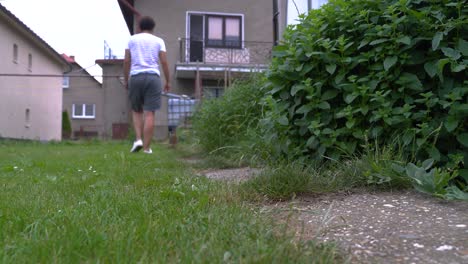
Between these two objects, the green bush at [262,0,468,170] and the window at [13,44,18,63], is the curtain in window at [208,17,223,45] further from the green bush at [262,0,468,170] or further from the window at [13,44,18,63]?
the green bush at [262,0,468,170]

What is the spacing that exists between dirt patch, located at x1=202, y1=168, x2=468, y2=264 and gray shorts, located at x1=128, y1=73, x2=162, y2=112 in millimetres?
4095

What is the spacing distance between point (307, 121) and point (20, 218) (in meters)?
1.75

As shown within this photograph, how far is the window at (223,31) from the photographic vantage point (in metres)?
18.1

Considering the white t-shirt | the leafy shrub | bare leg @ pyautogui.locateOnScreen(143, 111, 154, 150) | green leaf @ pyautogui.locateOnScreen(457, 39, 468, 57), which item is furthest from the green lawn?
the white t-shirt

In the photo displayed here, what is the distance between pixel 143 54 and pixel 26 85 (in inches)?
543

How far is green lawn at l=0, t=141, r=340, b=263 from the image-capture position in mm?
1527

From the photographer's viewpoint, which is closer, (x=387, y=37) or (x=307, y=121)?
(x=387, y=37)

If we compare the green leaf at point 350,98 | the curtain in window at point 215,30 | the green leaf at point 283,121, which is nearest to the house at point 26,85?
the curtain in window at point 215,30

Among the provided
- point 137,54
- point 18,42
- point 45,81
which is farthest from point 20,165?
point 45,81

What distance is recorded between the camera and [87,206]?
2.26 meters

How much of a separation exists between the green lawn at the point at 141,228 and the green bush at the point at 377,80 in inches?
30.3

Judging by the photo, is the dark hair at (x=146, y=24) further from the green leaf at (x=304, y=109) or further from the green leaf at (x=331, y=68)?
the green leaf at (x=331, y=68)

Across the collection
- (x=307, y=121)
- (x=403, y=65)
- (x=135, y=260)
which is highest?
(x=403, y=65)

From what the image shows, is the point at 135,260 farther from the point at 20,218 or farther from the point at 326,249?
the point at 20,218
